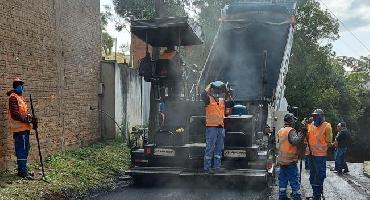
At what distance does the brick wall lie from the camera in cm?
905

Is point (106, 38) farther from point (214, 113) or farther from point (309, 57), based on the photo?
point (214, 113)

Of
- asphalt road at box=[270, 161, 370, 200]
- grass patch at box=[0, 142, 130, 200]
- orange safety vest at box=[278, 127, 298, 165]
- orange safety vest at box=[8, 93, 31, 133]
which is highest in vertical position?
orange safety vest at box=[8, 93, 31, 133]

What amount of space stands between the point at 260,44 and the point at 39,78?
6.94 metres

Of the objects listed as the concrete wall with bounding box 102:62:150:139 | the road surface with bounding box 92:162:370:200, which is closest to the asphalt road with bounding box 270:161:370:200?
the road surface with bounding box 92:162:370:200

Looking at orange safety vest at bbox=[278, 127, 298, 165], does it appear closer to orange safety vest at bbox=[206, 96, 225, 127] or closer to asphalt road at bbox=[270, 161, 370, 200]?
asphalt road at bbox=[270, 161, 370, 200]

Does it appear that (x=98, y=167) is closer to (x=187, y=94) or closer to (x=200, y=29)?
(x=187, y=94)

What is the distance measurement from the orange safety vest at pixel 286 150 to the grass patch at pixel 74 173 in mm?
3705

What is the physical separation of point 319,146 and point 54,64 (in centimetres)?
643

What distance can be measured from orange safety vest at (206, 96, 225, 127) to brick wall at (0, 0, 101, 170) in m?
3.86

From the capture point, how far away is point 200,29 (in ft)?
36.0

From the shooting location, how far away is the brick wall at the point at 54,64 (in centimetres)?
905

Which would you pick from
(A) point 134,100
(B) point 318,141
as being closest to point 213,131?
(B) point 318,141

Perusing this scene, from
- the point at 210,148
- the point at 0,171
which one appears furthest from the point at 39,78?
the point at 210,148

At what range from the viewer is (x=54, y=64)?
36.8 ft
